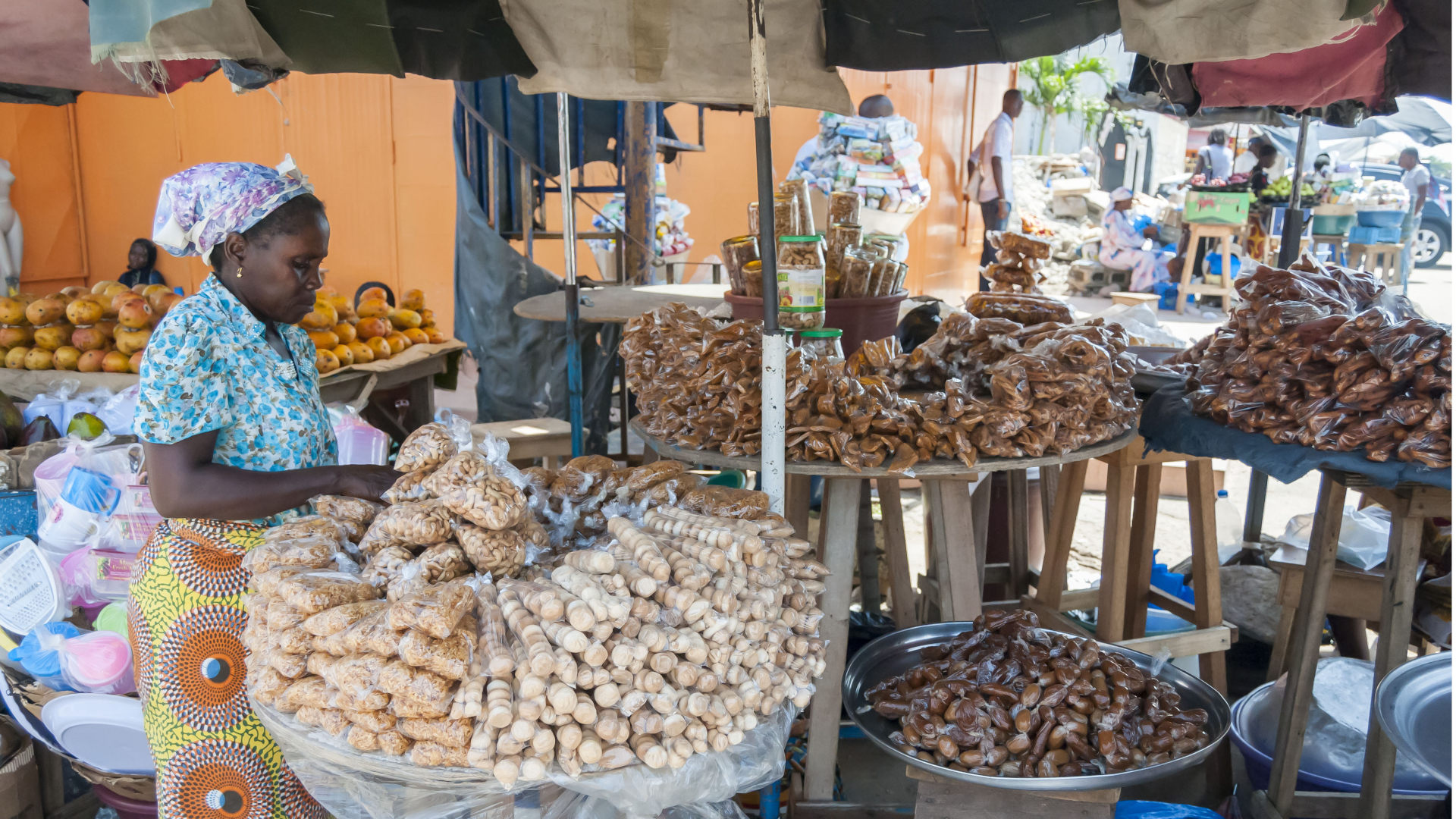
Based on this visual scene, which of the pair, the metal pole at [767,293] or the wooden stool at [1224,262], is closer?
the metal pole at [767,293]

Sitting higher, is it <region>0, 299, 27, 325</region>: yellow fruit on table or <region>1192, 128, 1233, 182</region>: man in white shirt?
<region>1192, 128, 1233, 182</region>: man in white shirt

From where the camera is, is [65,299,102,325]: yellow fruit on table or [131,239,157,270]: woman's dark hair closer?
[65,299,102,325]: yellow fruit on table

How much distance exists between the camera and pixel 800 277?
6.79 ft

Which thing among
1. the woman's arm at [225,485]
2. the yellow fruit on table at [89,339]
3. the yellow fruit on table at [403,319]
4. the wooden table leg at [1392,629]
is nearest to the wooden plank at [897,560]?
the wooden table leg at [1392,629]

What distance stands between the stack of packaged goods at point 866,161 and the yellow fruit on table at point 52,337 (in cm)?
544

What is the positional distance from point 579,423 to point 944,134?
875 centimetres

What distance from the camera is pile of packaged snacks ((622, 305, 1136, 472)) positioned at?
207cm

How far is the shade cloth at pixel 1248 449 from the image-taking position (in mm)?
2021

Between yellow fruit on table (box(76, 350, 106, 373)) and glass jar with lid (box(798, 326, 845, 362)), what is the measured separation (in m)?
3.26

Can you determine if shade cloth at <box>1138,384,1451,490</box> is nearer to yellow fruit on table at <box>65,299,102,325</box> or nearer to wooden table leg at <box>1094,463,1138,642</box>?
wooden table leg at <box>1094,463,1138,642</box>

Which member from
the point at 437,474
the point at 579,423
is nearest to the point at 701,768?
the point at 437,474

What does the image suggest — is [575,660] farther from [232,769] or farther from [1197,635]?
[1197,635]

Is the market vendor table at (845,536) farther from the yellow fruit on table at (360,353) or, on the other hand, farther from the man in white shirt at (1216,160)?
the man in white shirt at (1216,160)

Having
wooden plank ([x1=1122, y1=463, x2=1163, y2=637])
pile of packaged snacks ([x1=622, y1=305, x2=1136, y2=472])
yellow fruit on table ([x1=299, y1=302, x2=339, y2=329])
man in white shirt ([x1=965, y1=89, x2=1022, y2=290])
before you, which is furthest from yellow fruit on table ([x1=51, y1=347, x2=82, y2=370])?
man in white shirt ([x1=965, y1=89, x2=1022, y2=290])
